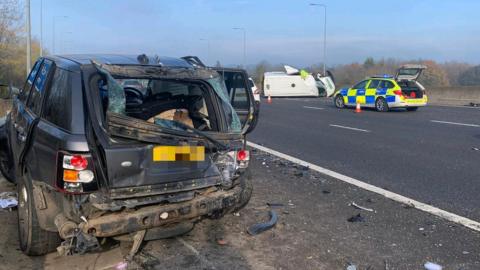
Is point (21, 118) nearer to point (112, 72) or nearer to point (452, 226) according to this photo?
point (112, 72)

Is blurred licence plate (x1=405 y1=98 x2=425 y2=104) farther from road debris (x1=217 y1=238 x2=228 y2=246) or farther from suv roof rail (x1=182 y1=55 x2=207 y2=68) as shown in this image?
road debris (x1=217 y1=238 x2=228 y2=246)

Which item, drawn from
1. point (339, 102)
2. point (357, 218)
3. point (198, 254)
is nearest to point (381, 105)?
point (339, 102)

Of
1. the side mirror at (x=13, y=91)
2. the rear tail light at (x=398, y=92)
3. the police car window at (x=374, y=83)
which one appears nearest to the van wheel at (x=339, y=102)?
the police car window at (x=374, y=83)

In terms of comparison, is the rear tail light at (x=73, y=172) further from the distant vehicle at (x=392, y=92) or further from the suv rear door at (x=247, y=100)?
the distant vehicle at (x=392, y=92)

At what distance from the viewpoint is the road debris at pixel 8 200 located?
18.8 feet

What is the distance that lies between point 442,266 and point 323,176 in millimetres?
3496

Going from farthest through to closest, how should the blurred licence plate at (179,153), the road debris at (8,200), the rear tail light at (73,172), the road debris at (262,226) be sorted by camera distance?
the road debris at (8,200) < the road debris at (262,226) < the blurred licence plate at (179,153) < the rear tail light at (73,172)

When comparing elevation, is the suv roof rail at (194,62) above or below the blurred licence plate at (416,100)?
above

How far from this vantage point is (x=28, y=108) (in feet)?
16.3

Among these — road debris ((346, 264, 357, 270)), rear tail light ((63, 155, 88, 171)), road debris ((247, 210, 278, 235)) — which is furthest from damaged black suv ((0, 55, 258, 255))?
road debris ((346, 264, 357, 270))

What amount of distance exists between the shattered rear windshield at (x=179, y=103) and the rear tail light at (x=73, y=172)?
958 millimetres

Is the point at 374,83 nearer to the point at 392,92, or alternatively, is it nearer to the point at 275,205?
the point at 392,92

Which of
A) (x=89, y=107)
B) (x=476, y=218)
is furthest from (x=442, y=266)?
(x=89, y=107)

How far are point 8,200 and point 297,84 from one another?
32.1 metres
